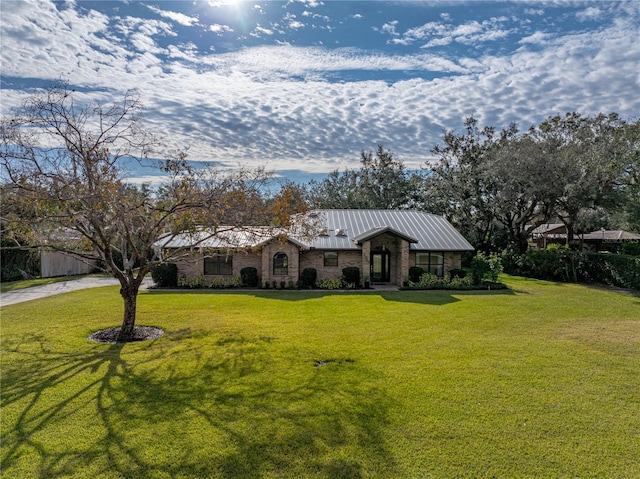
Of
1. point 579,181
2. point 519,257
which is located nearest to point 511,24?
point 579,181

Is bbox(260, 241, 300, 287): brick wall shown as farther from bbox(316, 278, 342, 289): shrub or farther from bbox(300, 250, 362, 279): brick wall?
bbox(316, 278, 342, 289): shrub

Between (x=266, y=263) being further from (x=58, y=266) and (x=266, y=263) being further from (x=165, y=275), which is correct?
(x=58, y=266)

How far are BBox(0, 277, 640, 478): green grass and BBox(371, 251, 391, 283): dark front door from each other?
9777 mm

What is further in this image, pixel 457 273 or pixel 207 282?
pixel 457 273

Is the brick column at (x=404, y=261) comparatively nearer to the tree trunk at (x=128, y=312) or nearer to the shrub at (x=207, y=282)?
the shrub at (x=207, y=282)

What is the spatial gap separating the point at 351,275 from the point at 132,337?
12491 millimetres

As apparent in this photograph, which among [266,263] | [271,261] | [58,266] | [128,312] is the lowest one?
[128,312]

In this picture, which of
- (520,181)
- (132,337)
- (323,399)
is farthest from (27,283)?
(520,181)

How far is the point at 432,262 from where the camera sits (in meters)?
22.5

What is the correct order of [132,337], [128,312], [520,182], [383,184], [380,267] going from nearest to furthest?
1. [132,337]
2. [128,312]
3. [380,267]
4. [520,182]
5. [383,184]

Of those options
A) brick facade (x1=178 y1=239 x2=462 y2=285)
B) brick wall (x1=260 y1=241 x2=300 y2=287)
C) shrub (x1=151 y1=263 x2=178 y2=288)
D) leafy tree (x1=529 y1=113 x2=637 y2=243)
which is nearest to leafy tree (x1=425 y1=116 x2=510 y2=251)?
leafy tree (x1=529 y1=113 x2=637 y2=243)

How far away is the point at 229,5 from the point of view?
10.4 metres

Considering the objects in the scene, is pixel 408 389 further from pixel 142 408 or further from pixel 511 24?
pixel 511 24

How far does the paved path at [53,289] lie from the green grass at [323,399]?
5.81 meters
